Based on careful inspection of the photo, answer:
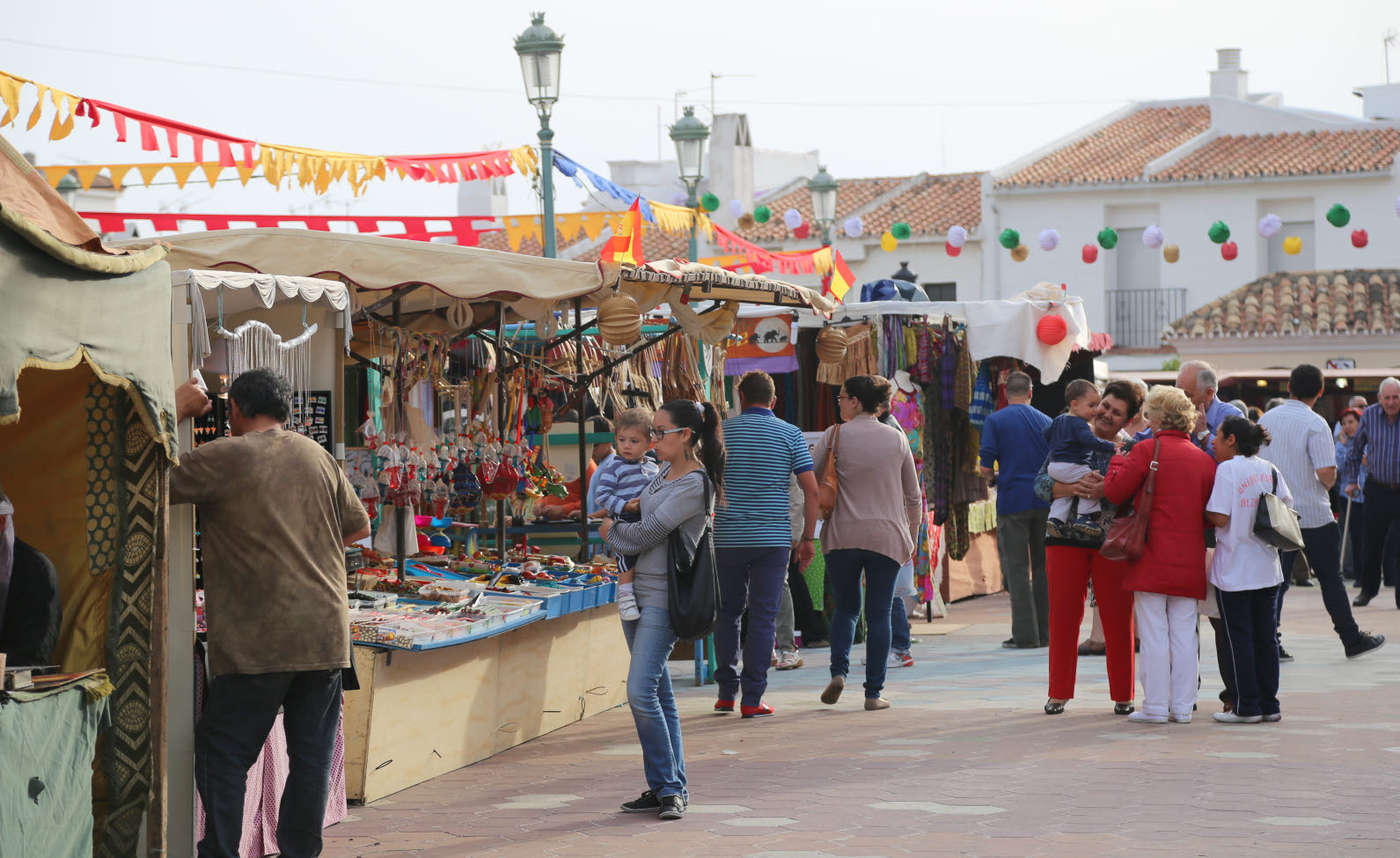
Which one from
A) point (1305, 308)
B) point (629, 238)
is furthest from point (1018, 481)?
point (1305, 308)

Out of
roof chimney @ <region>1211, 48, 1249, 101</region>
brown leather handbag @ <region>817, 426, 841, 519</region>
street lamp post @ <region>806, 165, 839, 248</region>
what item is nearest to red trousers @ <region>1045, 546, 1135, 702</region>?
brown leather handbag @ <region>817, 426, 841, 519</region>

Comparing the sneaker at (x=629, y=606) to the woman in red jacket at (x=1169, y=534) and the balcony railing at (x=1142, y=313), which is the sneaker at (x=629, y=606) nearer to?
the woman in red jacket at (x=1169, y=534)

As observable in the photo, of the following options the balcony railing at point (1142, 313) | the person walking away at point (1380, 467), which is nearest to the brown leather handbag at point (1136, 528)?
the person walking away at point (1380, 467)

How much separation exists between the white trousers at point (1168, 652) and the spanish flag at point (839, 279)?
4.61 metres

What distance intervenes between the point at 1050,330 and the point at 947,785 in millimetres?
6346

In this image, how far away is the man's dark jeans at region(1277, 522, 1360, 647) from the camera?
10.2m

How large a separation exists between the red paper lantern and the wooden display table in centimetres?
485

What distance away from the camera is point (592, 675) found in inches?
352

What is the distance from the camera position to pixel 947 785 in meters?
6.79

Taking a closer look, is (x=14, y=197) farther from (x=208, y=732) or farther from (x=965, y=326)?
(x=965, y=326)

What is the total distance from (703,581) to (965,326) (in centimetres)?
683

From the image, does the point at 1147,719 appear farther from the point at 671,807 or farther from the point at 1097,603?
the point at 671,807

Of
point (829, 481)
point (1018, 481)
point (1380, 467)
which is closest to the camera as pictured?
point (829, 481)

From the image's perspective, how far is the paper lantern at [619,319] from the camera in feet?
28.4
